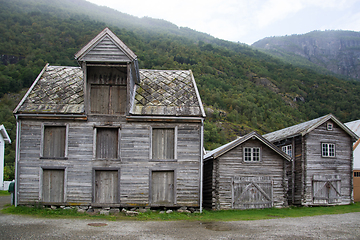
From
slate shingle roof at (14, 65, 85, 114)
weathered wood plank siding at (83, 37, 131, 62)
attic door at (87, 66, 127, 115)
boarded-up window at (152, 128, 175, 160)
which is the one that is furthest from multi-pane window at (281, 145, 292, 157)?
slate shingle roof at (14, 65, 85, 114)

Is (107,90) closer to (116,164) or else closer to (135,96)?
(135,96)

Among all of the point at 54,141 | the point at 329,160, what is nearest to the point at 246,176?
the point at 329,160

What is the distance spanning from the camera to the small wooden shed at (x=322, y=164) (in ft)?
93.6

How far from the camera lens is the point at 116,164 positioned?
2031cm

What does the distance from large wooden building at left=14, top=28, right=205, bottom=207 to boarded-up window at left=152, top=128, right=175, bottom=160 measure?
67mm

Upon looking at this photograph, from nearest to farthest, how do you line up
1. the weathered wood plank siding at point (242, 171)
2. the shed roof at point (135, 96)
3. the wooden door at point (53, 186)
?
the wooden door at point (53, 186) < the shed roof at point (135, 96) < the weathered wood plank siding at point (242, 171)

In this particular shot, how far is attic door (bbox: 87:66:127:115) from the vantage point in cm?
2070

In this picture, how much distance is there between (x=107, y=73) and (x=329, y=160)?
21801mm

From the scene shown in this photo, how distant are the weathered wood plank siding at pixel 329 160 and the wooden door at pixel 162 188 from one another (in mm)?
14388

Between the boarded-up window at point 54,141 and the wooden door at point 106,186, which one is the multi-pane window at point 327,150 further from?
the boarded-up window at point 54,141

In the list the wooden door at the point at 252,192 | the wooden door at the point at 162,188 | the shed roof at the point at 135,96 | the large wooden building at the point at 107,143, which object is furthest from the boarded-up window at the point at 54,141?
the wooden door at the point at 252,192

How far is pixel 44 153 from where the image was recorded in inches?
796

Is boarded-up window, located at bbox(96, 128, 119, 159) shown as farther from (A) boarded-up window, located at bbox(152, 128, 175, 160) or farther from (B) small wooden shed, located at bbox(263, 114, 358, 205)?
(B) small wooden shed, located at bbox(263, 114, 358, 205)

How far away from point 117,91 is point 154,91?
2.88m
